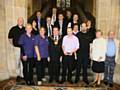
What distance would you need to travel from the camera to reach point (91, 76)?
9.66 metres

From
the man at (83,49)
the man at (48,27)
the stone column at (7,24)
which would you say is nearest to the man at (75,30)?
the man at (83,49)

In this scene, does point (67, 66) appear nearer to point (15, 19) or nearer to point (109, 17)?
point (109, 17)

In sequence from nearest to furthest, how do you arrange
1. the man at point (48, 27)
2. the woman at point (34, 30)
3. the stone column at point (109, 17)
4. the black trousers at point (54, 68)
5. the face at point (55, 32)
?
1. the face at point (55, 32)
2. the black trousers at point (54, 68)
3. the woman at point (34, 30)
4. the man at point (48, 27)
5. the stone column at point (109, 17)

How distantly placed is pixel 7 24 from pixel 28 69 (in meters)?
1.36

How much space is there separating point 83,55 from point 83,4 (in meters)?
5.53

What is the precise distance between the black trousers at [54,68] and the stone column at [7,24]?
1.15 m

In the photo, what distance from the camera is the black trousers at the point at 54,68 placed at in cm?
887

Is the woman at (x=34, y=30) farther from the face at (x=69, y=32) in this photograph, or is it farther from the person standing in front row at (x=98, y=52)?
the person standing in front row at (x=98, y=52)

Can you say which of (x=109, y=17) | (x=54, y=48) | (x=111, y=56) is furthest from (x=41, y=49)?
(x=109, y=17)

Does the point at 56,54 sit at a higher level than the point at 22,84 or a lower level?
higher

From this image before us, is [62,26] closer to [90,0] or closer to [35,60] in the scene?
[35,60]

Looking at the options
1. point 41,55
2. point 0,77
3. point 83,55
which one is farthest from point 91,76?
point 0,77

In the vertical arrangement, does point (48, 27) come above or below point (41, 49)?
above

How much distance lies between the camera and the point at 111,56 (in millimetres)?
8852
